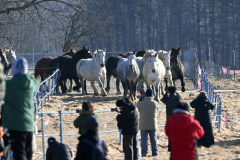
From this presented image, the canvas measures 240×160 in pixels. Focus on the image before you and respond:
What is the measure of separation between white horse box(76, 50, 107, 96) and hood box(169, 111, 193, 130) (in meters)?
12.1

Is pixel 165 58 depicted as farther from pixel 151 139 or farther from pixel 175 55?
pixel 151 139

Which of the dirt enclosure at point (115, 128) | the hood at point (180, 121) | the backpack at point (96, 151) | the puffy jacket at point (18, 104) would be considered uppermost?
the puffy jacket at point (18, 104)

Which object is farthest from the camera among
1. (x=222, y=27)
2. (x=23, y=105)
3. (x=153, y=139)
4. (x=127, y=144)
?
(x=222, y=27)

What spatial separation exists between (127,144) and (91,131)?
3.30 m

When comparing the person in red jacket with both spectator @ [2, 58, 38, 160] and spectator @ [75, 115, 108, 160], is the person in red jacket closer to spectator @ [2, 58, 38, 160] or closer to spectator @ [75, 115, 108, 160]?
spectator @ [75, 115, 108, 160]

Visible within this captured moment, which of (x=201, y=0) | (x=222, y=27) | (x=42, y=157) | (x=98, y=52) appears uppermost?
(x=201, y=0)

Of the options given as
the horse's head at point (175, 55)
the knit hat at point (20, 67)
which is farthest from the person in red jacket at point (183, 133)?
the horse's head at point (175, 55)

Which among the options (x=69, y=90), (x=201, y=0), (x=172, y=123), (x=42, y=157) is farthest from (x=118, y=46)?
(x=172, y=123)

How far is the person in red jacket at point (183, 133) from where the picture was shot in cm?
619

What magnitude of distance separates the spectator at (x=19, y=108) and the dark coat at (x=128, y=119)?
8.80 ft

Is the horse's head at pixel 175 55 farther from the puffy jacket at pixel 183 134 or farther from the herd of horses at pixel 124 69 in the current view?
the puffy jacket at pixel 183 134

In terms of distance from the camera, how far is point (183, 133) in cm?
621

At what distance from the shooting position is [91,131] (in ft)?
18.4

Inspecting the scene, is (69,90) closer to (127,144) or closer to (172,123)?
(127,144)
